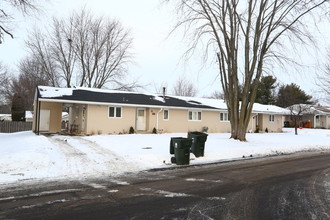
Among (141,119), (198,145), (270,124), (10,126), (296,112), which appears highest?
(296,112)

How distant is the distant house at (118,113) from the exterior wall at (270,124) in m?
6.32

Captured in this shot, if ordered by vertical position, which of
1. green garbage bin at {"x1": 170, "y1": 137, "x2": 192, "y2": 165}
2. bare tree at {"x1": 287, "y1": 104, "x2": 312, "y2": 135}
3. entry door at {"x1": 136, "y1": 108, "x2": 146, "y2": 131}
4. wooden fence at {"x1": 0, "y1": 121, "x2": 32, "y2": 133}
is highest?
bare tree at {"x1": 287, "y1": 104, "x2": 312, "y2": 135}

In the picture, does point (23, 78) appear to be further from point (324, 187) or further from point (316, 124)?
point (316, 124)

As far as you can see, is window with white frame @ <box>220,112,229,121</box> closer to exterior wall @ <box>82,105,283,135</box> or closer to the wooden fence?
exterior wall @ <box>82,105,283,135</box>

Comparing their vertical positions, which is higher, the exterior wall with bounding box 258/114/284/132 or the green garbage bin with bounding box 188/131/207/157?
the exterior wall with bounding box 258/114/284/132

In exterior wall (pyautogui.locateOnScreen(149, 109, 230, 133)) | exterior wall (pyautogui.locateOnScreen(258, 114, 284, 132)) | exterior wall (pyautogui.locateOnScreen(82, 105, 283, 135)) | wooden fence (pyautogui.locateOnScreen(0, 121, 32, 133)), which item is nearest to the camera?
exterior wall (pyautogui.locateOnScreen(82, 105, 283, 135))

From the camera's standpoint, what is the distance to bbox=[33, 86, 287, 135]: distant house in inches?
861

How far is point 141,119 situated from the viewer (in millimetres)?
25047

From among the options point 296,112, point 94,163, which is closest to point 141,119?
point 94,163

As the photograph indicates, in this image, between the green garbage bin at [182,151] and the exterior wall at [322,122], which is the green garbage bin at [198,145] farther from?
the exterior wall at [322,122]

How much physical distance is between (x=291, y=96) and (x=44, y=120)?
4734cm

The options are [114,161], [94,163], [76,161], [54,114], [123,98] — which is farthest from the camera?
[123,98]

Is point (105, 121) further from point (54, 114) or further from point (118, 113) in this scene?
point (54, 114)

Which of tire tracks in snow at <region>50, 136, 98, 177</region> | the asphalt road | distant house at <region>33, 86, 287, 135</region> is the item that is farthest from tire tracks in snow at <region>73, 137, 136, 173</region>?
distant house at <region>33, 86, 287, 135</region>
